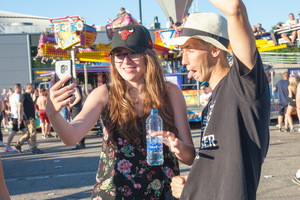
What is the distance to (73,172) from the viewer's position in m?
7.74

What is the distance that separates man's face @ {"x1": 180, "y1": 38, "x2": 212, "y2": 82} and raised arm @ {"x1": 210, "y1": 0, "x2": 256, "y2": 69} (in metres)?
0.40

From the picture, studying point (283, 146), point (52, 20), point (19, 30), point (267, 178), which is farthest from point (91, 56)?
point (19, 30)

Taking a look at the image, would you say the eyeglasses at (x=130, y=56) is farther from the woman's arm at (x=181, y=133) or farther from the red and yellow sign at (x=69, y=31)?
the red and yellow sign at (x=69, y=31)

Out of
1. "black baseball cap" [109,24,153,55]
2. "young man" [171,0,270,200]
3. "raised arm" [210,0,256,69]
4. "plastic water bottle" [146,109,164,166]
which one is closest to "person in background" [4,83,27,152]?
"black baseball cap" [109,24,153,55]

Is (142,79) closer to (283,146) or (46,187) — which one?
(46,187)

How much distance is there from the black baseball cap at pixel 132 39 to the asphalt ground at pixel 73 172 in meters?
3.78

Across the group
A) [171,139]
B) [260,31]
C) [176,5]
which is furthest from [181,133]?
[260,31]

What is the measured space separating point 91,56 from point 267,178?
11.3 meters

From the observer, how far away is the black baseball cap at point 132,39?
247 cm

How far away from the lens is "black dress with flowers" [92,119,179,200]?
2.33 m

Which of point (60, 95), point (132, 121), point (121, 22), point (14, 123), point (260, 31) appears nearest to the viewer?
point (60, 95)

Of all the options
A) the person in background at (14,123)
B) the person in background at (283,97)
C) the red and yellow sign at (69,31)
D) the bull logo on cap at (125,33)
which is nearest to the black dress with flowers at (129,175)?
the bull logo on cap at (125,33)

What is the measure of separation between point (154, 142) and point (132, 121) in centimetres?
31

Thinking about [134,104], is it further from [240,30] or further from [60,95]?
[240,30]
